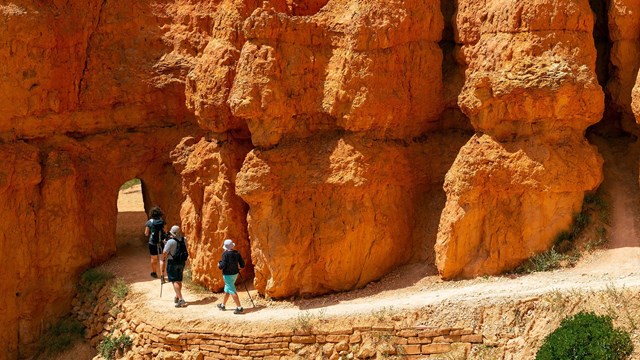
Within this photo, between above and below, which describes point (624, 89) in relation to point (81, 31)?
below

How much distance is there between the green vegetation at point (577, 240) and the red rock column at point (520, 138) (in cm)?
16

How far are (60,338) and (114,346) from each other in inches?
83.8

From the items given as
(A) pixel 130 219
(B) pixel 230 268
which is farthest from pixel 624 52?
(A) pixel 130 219

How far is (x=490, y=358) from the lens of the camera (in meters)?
13.0

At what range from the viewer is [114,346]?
16.9 m

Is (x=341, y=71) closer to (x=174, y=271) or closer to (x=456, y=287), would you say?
(x=456, y=287)

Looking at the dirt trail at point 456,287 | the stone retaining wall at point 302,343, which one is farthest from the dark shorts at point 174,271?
the stone retaining wall at point 302,343

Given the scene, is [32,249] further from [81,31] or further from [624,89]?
[624,89]

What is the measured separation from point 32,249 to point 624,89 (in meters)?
12.7

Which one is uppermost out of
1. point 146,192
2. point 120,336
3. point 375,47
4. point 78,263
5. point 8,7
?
point 8,7

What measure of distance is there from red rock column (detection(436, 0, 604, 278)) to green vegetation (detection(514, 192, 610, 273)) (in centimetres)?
16

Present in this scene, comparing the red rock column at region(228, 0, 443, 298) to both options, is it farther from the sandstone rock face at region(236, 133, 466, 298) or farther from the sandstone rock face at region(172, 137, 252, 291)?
the sandstone rock face at region(172, 137, 252, 291)

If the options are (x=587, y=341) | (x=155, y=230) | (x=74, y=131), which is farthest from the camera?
(x=74, y=131)

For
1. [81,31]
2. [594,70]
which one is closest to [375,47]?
[594,70]
